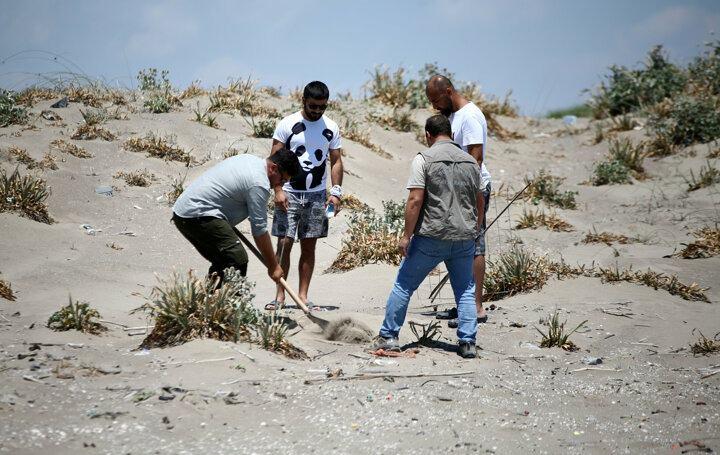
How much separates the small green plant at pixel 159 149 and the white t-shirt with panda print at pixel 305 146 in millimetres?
5019

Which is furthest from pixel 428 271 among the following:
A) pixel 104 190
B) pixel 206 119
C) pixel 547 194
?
pixel 206 119

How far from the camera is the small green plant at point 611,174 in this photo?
13.9m

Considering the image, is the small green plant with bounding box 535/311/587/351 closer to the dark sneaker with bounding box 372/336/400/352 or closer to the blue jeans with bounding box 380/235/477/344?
the blue jeans with bounding box 380/235/477/344

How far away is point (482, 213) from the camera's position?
20.2 ft

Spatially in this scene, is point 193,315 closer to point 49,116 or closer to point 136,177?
point 136,177

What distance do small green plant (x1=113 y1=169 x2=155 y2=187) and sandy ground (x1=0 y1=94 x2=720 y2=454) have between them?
888mm

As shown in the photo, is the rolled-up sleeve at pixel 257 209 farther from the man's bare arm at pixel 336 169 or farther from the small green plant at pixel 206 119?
the small green plant at pixel 206 119

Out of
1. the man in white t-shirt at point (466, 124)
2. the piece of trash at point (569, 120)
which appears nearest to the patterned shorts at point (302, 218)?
the man in white t-shirt at point (466, 124)

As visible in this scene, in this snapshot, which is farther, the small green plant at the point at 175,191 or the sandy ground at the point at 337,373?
the small green plant at the point at 175,191

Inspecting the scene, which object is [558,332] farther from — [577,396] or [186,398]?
[186,398]

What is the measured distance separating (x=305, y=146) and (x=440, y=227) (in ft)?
6.43

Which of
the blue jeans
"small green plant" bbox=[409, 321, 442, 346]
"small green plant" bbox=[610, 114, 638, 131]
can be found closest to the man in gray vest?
the blue jeans

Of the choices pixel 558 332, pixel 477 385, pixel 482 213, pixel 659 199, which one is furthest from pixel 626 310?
pixel 659 199

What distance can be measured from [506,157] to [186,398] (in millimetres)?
12289
